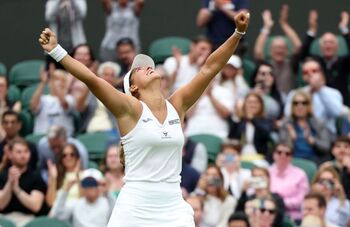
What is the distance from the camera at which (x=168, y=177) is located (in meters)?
7.23

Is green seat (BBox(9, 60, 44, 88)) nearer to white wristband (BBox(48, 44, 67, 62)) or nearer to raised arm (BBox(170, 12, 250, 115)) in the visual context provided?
raised arm (BBox(170, 12, 250, 115))

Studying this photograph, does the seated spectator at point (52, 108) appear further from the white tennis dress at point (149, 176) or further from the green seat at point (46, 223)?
the white tennis dress at point (149, 176)

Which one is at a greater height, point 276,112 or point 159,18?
point 159,18

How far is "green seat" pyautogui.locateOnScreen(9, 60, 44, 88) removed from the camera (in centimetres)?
1410

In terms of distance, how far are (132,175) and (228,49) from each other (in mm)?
971

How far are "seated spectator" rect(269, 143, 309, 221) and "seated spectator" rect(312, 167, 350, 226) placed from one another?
11.5 inches

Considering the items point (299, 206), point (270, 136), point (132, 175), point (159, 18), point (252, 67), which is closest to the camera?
point (132, 175)

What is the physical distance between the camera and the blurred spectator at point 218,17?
13.7m

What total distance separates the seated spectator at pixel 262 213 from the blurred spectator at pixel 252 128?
1763 millimetres

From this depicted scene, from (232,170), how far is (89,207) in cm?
158

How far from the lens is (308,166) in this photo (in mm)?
11812

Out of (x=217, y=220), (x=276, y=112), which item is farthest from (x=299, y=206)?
(x=276, y=112)

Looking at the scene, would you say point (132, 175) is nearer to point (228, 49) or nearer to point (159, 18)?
point (228, 49)

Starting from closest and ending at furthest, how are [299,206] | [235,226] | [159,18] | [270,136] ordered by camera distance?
1. [235,226]
2. [299,206]
3. [270,136]
4. [159,18]
